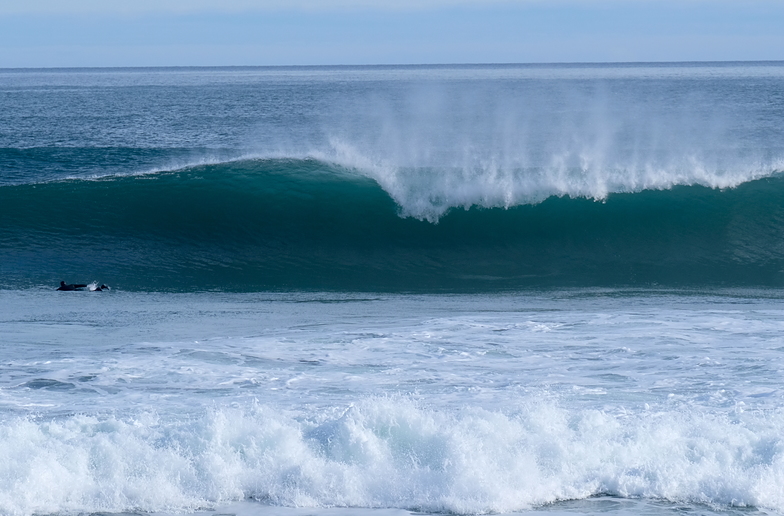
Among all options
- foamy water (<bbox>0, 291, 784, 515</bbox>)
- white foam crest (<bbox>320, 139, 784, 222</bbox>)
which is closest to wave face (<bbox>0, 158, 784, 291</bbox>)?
white foam crest (<bbox>320, 139, 784, 222</bbox>)

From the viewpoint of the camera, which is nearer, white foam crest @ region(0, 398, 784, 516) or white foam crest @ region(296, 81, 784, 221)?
white foam crest @ region(0, 398, 784, 516)

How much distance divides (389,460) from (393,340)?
2416 mm

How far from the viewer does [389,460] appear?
15.7 ft

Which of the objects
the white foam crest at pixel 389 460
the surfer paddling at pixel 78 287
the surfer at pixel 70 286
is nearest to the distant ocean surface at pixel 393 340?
the white foam crest at pixel 389 460

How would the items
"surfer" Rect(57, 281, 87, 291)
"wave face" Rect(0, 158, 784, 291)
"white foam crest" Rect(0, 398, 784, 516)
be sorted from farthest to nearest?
"wave face" Rect(0, 158, 784, 291)
"surfer" Rect(57, 281, 87, 291)
"white foam crest" Rect(0, 398, 784, 516)

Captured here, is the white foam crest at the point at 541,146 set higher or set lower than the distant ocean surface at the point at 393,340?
higher

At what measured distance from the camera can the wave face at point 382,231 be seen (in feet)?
36.0

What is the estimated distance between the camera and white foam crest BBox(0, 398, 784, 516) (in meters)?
4.48

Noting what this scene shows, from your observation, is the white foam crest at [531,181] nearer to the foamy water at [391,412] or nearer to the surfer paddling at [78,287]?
the surfer paddling at [78,287]

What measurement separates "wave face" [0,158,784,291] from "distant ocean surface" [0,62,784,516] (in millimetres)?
51

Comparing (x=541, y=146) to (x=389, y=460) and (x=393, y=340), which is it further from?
(x=389, y=460)

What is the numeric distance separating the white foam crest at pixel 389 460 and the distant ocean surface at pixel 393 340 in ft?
0.05

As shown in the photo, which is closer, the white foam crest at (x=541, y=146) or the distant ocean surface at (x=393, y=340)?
the distant ocean surface at (x=393, y=340)

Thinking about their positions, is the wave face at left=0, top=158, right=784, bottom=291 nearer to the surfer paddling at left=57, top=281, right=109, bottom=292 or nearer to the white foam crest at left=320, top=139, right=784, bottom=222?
the white foam crest at left=320, top=139, right=784, bottom=222
